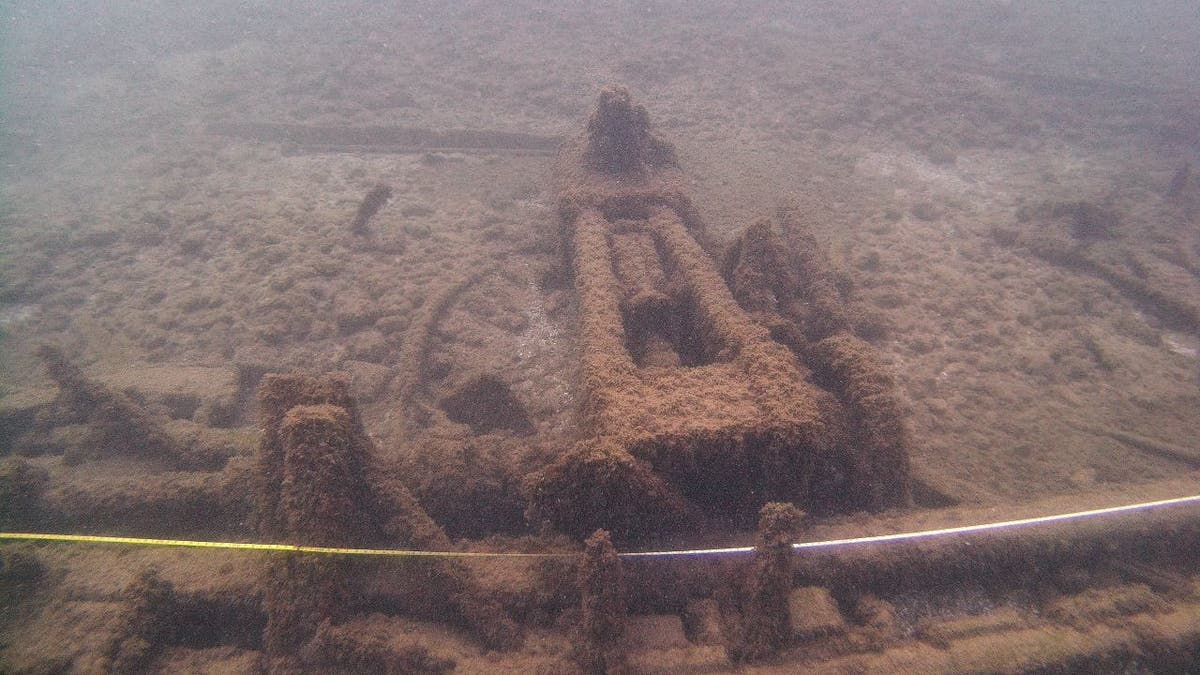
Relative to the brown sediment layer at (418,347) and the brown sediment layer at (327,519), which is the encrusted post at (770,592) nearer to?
the brown sediment layer at (327,519)

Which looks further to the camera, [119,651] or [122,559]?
[122,559]

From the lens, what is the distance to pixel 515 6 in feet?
57.5

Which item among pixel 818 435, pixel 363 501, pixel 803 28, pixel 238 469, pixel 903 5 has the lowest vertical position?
pixel 238 469

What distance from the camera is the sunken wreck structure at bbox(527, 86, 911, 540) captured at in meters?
2.57

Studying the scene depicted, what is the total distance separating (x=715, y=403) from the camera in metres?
2.81

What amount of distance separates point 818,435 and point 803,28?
18.4 m

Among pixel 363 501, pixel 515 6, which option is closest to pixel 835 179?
pixel 363 501

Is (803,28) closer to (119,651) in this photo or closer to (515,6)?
(515,6)

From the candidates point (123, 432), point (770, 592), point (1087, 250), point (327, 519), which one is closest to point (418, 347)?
point (123, 432)

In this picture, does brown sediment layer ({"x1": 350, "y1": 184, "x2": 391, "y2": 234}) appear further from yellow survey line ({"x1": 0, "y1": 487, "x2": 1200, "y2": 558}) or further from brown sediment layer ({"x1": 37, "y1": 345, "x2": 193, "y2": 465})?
yellow survey line ({"x1": 0, "y1": 487, "x2": 1200, "y2": 558})

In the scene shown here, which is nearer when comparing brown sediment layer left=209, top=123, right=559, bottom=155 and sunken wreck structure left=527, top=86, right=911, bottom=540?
sunken wreck structure left=527, top=86, right=911, bottom=540

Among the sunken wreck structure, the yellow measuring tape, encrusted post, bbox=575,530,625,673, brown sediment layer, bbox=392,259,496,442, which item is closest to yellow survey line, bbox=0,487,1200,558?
the yellow measuring tape

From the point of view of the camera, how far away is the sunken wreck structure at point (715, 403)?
257 centimetres

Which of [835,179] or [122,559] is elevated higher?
[835,179]
